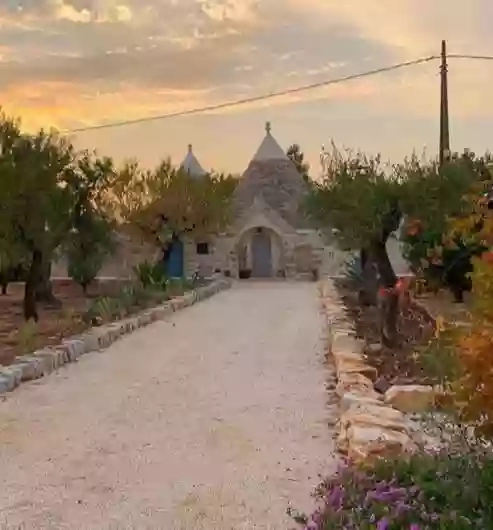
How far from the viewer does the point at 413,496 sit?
3945 mm

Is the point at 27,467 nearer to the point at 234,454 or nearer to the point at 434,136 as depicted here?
the point at 234,454

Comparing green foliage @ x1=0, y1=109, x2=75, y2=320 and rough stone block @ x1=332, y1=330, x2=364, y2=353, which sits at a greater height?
green foliage @ x1=0, y1=109, x2=75, y2=320

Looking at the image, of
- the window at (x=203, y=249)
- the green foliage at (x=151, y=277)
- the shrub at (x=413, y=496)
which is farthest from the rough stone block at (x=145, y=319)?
the window at (x=203, y=249)

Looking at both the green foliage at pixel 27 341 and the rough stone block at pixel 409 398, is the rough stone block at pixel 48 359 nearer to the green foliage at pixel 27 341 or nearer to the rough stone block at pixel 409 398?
the green foliage at pixel 27 341

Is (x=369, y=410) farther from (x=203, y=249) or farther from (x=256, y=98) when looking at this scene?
(x=203, y=249)

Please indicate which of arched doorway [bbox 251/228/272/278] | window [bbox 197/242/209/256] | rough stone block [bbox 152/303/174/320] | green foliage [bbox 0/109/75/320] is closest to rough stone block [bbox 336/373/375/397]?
green foliage [bbox 0/109/75/320]

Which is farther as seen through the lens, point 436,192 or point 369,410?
point 436,192

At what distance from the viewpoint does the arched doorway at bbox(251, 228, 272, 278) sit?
3647cm

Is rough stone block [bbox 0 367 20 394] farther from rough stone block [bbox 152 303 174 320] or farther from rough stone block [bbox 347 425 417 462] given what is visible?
rough stone block [bbox 152 303 174 320]

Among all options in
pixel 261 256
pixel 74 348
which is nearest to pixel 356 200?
pixel 74 348

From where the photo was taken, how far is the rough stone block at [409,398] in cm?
744

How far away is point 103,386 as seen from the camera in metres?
9.41

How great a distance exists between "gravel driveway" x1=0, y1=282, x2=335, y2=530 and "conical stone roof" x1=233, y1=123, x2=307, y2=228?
2663cm

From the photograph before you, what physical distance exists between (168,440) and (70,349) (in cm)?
481
